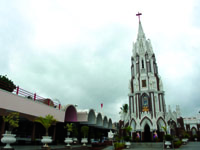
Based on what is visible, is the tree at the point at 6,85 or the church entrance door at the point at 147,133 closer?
the tree at the point at 6,85

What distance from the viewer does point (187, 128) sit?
6009cm

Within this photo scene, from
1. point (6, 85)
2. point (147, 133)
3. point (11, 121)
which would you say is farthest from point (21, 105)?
point (147, 133)

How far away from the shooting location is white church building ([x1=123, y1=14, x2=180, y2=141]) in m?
45.8

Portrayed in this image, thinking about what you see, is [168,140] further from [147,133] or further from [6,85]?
[6,85]

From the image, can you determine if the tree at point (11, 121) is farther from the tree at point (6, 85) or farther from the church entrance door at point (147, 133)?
the church entrance door at point (147, 133)

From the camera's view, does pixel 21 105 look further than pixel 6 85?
No

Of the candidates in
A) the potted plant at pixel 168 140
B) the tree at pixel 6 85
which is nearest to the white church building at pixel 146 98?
the potted plant at pixel 168 140

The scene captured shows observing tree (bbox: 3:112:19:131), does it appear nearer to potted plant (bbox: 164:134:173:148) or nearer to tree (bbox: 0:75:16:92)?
tree (bbox: 0:75:16:92)

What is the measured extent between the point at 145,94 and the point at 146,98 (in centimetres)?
123

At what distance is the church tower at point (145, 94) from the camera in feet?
150

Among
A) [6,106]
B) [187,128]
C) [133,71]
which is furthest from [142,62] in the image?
[6,106]

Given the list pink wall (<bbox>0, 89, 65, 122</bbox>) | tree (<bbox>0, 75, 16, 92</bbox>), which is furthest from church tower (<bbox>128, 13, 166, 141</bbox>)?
tree (<bbox>0, 75, 16, 92</bbox>)

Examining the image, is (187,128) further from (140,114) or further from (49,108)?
(49,108)

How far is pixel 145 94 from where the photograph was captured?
165 ft
